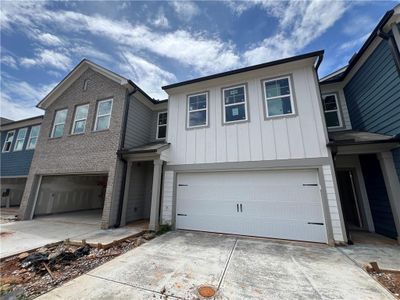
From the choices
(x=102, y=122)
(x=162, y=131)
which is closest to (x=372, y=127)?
(x=162, y=131)

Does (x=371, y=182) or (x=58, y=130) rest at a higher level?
(x=58, y=130)

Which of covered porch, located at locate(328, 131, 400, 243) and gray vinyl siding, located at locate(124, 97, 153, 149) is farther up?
gray vinyl siding, located at locate(124, 97, 153, 149)

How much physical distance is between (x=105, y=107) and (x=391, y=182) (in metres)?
11.7

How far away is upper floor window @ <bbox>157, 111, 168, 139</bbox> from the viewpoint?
9781 millimetres

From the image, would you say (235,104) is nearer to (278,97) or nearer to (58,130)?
(278,97)

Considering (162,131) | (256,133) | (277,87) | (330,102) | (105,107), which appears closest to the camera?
(256,133)

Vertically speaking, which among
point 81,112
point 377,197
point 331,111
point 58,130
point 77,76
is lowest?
point 377,197

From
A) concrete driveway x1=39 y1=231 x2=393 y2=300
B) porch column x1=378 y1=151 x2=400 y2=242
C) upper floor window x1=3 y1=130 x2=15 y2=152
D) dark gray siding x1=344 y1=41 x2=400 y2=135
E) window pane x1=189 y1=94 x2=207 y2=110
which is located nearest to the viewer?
concrete driveway x1=39 y1=231 x2=393 y2=300

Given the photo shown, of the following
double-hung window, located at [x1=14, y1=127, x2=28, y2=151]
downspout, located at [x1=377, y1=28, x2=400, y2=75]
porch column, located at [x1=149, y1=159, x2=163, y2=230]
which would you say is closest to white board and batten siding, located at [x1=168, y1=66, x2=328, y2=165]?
porch column, located at [x1=149, y1=159, x2=163, y2=230]

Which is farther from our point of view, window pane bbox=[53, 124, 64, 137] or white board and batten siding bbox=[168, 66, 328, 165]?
window pane bbox=[53, 124, 64, 137]

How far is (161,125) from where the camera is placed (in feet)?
32.7

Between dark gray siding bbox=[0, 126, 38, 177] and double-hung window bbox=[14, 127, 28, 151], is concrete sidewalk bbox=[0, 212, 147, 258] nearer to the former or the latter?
dark gray siding bbox=[0, 126, 38, 177]

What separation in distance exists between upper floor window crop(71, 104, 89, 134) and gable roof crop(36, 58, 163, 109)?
1940 millimetres

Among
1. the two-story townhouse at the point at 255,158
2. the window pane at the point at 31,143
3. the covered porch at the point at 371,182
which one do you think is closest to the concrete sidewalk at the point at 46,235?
the two-story townhouse at the point at 255,158
